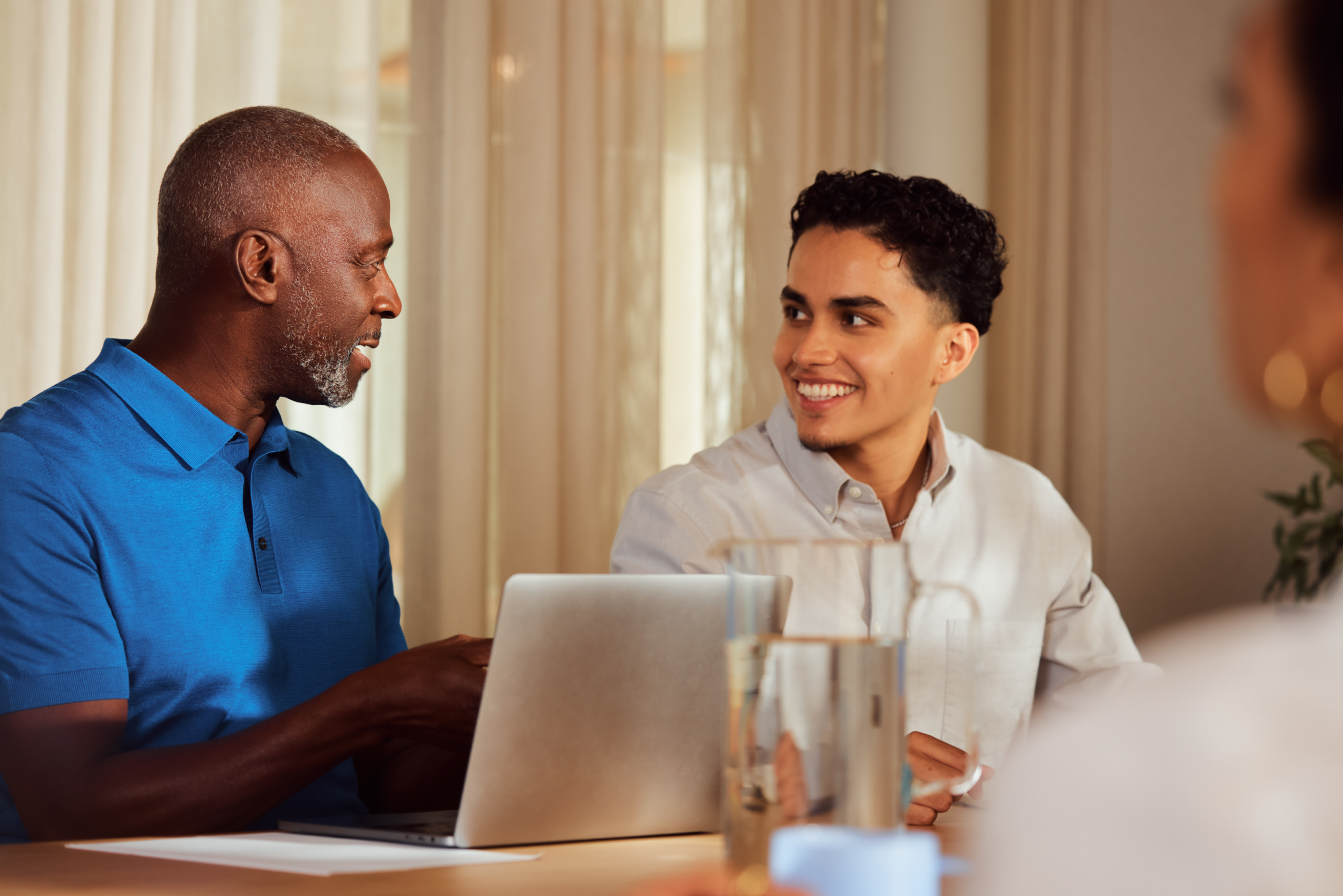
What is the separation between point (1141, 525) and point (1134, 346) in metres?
0.47

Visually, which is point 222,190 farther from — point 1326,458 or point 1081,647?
point 1326,458

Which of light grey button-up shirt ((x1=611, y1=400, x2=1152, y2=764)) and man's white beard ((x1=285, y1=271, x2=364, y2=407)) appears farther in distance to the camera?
light grey button-up shirt ((x1=611, y1=400, x2=1152, y2=764))

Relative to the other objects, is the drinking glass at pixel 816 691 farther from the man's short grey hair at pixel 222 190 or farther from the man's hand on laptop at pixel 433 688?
the man's short grey hair at pixel 222 190

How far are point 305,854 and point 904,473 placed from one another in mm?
1146

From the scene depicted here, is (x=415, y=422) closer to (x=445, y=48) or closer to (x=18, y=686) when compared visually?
(x=445, y=48)

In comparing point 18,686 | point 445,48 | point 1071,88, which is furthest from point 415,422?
point 1071,88

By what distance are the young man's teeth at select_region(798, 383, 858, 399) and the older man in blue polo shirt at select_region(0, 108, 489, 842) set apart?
1.95 ft

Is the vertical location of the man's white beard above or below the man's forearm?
above

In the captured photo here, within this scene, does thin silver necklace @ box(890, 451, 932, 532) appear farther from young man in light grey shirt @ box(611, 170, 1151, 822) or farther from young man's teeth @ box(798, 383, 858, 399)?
young man's teeth @ box(798, 383, 858, 399)

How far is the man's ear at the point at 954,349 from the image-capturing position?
189 centimetres

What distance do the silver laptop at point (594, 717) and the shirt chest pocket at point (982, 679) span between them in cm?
69

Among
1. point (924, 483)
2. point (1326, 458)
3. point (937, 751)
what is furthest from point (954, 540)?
point (1326, 458)

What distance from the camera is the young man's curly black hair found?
1.80 meters

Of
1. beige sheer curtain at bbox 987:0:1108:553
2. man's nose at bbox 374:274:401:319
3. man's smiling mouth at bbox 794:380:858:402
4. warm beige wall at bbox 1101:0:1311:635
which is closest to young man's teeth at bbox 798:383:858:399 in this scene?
man's smiling mouth at bbox 794:380:858:402
